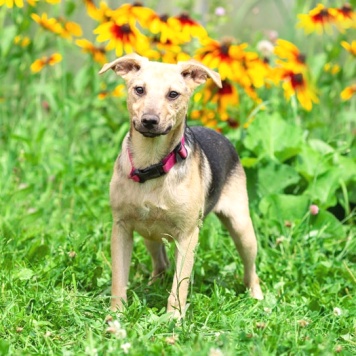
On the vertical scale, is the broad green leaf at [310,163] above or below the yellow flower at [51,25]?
below

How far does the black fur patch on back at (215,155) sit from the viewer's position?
4.86m

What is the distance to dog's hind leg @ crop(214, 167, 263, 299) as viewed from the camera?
5.09m

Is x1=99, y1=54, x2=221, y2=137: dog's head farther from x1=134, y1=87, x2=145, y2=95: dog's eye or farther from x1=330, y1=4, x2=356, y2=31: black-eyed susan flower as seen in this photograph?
x1=330, y1=4, x2=356, y2=31: black-eyed susan flower

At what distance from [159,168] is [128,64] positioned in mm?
669

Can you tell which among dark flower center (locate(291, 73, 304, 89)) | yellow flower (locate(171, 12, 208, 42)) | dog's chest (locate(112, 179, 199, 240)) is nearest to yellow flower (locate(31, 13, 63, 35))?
yellow flower (locate(171, 12, 208, 42))

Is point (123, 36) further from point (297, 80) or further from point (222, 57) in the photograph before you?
point (297, 80)

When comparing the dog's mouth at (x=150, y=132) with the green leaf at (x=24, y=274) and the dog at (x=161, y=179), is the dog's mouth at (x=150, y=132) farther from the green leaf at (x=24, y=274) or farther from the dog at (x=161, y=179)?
the green leaf at (x=24, y=274)

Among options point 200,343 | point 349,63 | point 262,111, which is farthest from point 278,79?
point 200,343

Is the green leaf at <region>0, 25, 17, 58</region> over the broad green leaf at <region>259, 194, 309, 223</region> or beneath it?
over

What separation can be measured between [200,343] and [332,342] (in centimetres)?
80

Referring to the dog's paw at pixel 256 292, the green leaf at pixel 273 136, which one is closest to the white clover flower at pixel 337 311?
the dog's paw at pixel 256 292

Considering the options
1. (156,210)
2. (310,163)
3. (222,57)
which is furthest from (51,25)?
(156,210)

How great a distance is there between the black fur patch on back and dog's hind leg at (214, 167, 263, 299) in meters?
0.09

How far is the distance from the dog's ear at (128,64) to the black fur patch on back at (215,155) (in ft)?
1.61
